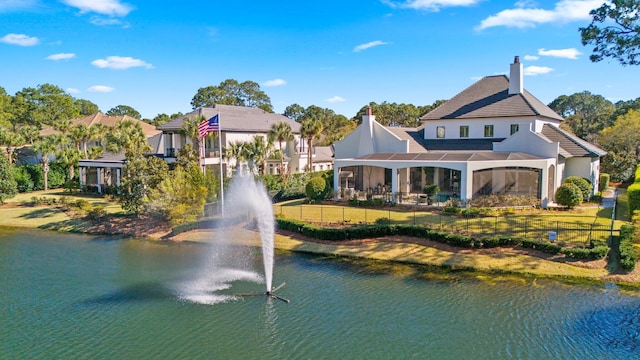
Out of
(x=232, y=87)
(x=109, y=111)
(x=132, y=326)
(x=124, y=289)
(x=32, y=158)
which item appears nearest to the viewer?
(x=132, y=326)

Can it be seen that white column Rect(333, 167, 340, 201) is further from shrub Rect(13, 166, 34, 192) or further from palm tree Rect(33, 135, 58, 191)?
shrub Rect(13, 166, 34, 192)

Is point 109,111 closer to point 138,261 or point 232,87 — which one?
point 232,87

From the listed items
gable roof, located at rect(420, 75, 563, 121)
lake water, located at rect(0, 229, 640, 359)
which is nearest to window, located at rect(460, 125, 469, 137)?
gable roof, located at rect(420, 75, 563, 121)

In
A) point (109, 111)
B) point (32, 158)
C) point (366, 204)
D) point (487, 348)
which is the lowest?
point (487, 348)

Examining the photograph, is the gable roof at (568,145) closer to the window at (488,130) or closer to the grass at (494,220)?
the window at (488,130)

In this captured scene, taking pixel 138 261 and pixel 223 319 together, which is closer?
pixel 223 319

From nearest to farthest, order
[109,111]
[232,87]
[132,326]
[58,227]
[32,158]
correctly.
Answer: [132,326], [58,227], [32,158], [232,87], [109,111]

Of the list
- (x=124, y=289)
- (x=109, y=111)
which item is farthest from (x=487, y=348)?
(x=109, y=111)

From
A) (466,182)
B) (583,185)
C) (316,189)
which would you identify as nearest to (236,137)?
(316,189)
